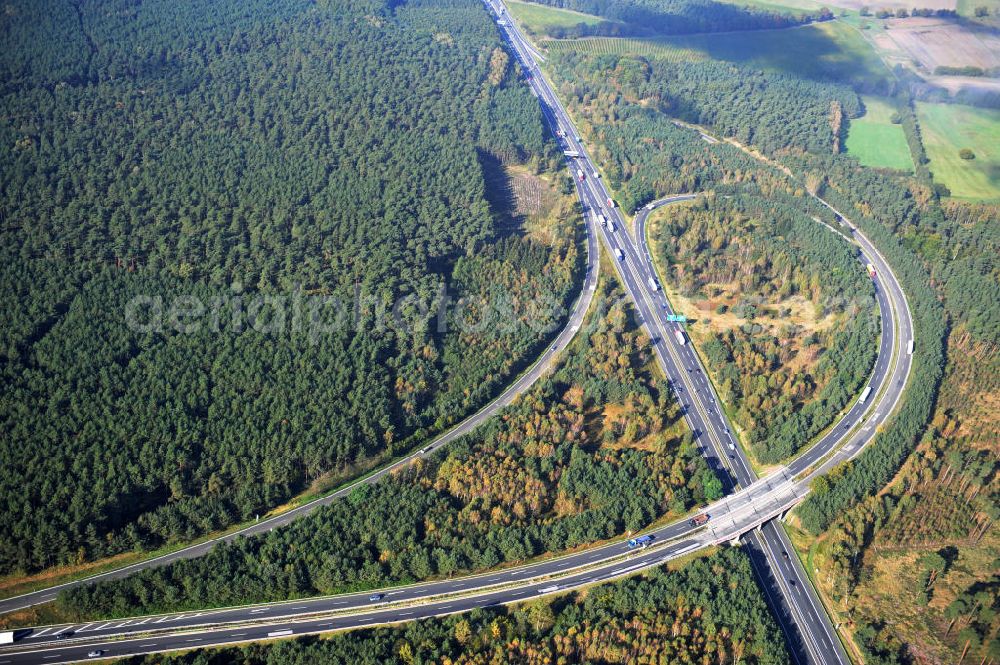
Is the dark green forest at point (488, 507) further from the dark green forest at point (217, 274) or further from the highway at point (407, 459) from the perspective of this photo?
the dark green forest at point (217, 274)

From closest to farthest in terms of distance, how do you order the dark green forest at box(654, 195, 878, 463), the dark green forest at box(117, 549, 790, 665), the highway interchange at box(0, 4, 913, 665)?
the dark green forest at box(117, 549, 790, 665) < the highway interchange at box(0, 4, 913, 665) < the dark green forest at box(654, 195, 878, 463)

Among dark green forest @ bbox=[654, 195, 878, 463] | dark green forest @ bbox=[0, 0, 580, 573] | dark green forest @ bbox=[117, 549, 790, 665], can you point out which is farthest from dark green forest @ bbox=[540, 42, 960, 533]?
dark green forest @ bbox=[0, 0, 580, 573]

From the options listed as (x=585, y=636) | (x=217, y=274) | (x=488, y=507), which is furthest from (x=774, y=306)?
(x=217, y=274)

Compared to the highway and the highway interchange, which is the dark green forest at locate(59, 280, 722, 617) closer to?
the highway interchange

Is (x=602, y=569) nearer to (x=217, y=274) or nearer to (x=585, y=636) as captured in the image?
(x=585, y=636)

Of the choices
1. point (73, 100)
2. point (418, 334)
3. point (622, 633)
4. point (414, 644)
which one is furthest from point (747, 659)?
point (73, 100)

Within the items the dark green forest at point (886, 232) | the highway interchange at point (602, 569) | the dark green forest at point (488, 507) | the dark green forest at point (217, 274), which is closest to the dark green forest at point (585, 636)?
the highway interchange at point (602, 569)

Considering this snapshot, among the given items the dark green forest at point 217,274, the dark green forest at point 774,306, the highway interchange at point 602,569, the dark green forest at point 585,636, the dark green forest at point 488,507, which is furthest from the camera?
the dark green forest at point 774,306
